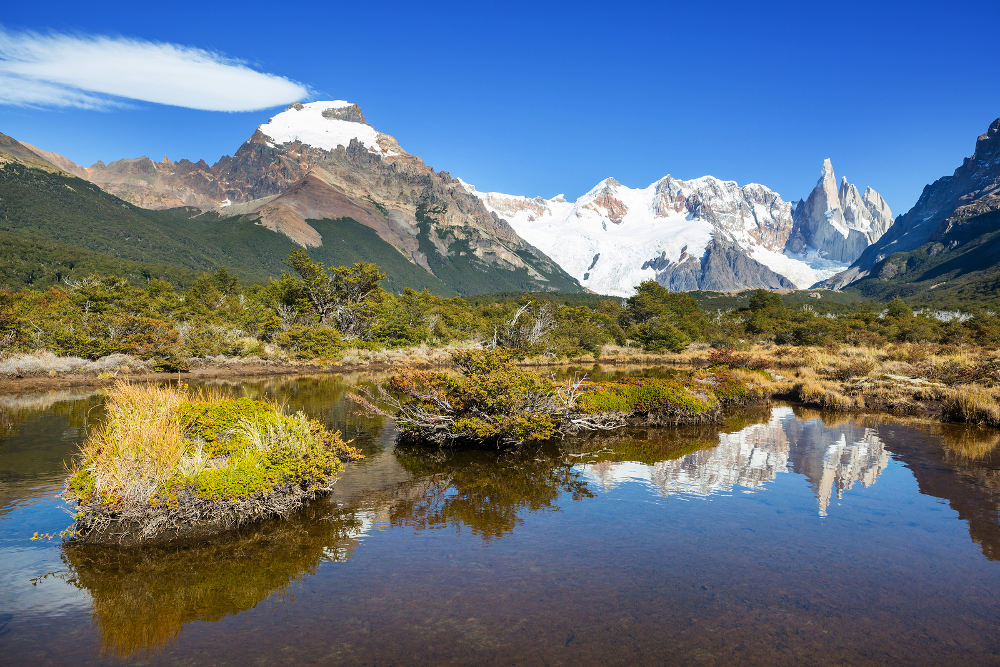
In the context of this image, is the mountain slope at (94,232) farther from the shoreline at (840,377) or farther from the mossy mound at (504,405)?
the mossy mound at (504,405)

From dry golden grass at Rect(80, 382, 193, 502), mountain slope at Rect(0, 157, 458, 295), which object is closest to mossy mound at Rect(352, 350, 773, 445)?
dry golden grass at Rect(80, 382, 193, 502)

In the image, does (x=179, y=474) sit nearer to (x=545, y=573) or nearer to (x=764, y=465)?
(x=545, y=573)

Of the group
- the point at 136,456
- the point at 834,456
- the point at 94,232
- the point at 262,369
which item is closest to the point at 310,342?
the point at 262,369

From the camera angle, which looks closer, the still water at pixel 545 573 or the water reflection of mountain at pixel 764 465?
the still water at pixel 545 573

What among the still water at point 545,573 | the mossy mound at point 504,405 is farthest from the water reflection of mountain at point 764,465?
the mossy mound at point 504,405

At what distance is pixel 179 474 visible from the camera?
10.1 metres

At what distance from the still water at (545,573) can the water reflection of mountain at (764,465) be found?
133 mm

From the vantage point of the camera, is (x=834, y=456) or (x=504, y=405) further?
(x=834, y=456)

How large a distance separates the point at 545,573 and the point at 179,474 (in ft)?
23.1

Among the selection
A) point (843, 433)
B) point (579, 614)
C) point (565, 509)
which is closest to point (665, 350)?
point (843, 433)

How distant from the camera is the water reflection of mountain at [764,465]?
14.3 meters

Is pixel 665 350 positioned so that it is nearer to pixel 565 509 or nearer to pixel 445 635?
pixel 565 509

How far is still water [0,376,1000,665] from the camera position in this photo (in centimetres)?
689

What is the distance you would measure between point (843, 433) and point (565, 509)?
15371mm
